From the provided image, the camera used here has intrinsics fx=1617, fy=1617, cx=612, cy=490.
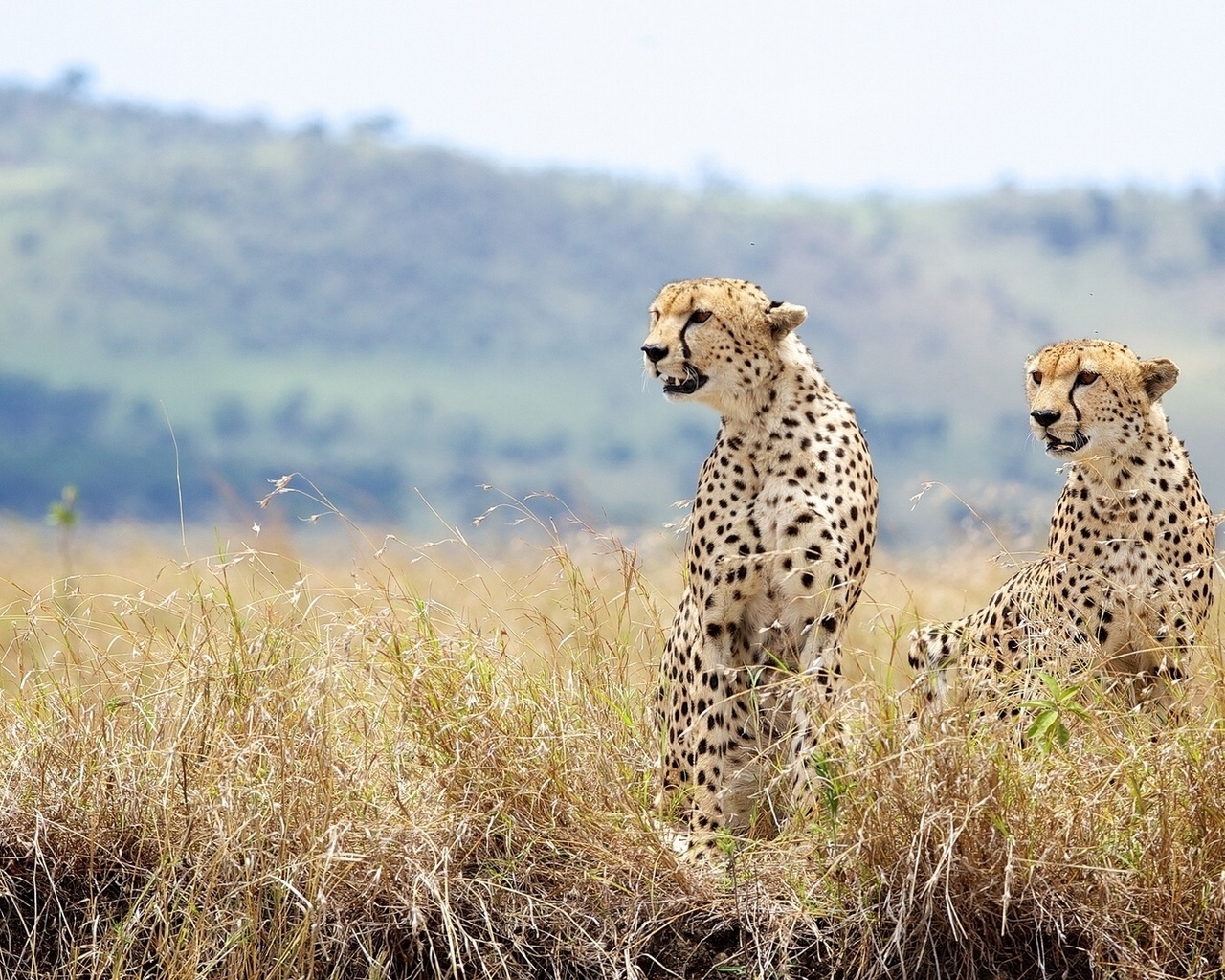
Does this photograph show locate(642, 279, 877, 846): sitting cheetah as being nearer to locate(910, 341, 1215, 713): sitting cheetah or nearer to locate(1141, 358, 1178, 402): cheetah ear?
locate(910, 341, 1215, 713): sitting cheetah

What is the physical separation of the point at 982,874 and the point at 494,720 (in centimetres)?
95

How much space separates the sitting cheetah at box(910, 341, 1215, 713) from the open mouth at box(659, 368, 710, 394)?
2.24 ft

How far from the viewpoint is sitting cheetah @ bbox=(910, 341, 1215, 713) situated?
333 cm

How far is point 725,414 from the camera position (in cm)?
347

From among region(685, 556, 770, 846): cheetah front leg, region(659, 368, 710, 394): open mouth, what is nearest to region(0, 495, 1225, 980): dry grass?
region(685, 556, 770, 846): cheetah front leg

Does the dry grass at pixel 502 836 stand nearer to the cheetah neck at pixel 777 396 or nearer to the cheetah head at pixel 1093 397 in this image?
the cheetah neck at pixel 777 396

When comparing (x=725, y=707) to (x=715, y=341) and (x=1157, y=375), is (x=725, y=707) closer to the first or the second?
(x=715, y=341)

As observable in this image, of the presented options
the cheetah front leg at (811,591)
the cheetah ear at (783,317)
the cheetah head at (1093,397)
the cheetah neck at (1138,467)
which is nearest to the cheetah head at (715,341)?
the cheetah ear at (783,317)

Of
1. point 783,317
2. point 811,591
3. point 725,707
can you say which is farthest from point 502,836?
point 783,317

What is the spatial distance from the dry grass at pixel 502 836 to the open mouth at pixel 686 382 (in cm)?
39

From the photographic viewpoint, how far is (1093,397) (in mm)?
3346

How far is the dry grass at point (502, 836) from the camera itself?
9.23ft

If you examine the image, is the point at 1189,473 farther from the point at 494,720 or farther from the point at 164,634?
the point at 164,634

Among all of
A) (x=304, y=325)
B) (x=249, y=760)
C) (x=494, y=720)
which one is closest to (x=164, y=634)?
(x=249, y=760)
